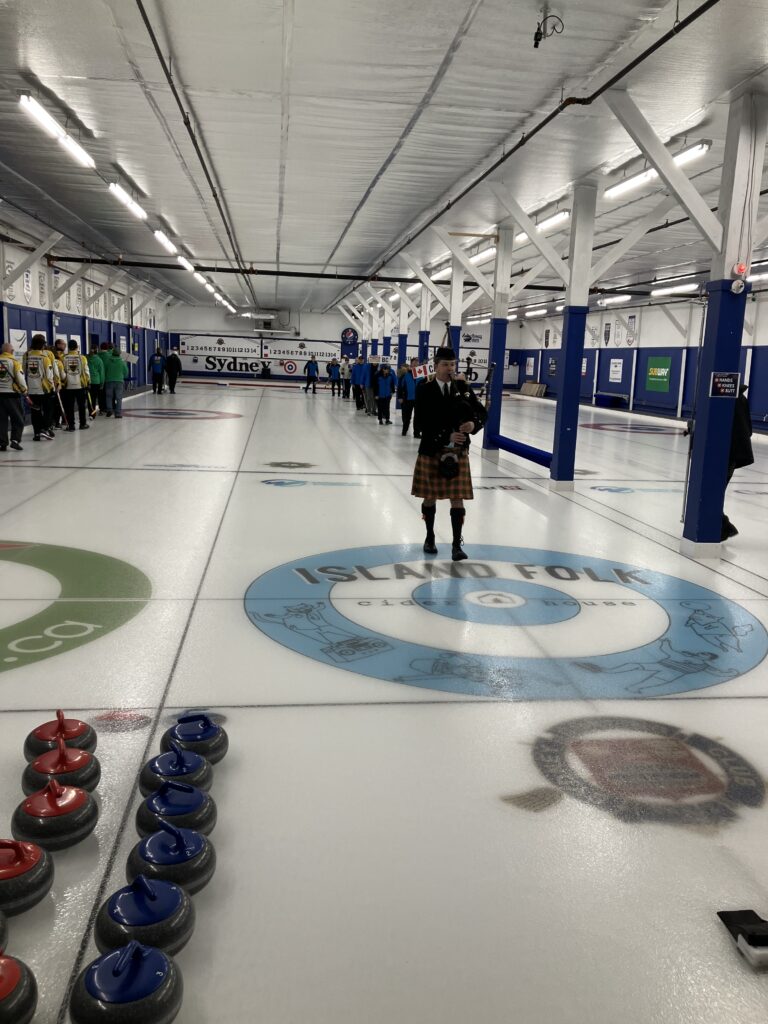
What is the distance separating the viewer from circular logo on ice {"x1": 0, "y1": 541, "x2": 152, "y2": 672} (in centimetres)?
473

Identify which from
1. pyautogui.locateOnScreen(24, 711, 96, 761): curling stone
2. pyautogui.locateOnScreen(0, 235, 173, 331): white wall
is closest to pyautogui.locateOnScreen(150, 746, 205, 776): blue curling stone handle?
pyautogui.locateOnScreen(24, 711, 96, 761): curling stone

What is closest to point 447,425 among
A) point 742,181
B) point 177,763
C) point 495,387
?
point 742,181

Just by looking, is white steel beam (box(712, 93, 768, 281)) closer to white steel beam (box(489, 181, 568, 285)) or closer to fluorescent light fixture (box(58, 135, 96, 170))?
white steel beam (box(489, 181, 568, 285))

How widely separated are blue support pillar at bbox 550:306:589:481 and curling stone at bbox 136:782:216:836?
9.81 meters

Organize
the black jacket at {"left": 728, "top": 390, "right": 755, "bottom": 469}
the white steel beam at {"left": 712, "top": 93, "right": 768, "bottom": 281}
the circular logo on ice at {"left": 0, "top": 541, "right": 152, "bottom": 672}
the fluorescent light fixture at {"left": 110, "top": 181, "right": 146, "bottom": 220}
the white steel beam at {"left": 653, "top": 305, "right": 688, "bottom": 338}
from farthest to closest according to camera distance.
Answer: the white steel beam at {"left": 653, "top": 305, "right": 688, "bottom": 338}, the fluorescent light fixture at {"left": 110, "top": 181, "right": 146, "bottom": 220}, the black jacket at {"left": 728, "top": 390, "right": 755, "bottom": 469}, the white steel beam at {"left": 712, "top": 93, "right": 768, "bottom": 281}, the circular logo on ice at {"left": 0, "top": 541, "right": 152, "bottom": 672}

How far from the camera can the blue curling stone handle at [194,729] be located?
3.37 meters

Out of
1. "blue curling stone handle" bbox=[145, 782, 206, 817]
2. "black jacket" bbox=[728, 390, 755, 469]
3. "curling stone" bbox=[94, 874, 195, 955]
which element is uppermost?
"black jacket" bbox=[728, 390, 755, 469]

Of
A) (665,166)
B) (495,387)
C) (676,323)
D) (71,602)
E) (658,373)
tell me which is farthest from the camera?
(658,373)

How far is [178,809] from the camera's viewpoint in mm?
2797

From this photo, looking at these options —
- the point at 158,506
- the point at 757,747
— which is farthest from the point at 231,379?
the point at 757,747

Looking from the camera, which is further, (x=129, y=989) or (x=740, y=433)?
(x=740, y=433)

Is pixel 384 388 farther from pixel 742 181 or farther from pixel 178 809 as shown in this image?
pixel 178 809

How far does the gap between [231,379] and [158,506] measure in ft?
136

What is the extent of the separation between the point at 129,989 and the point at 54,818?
3.07ft
